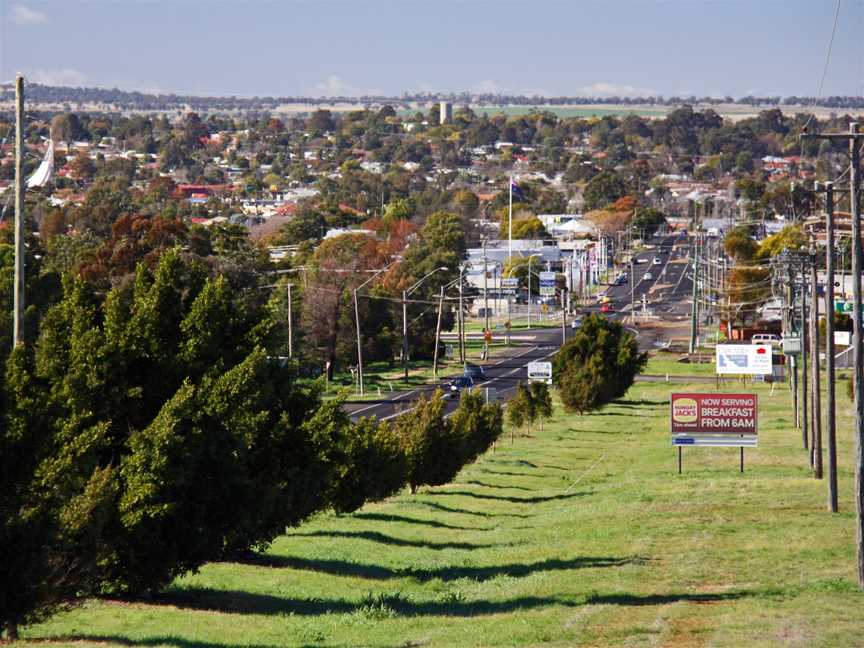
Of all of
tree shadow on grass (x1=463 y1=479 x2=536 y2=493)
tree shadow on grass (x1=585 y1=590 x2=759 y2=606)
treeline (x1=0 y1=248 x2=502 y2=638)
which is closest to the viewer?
treeline (x1=0 y1=248 x2=502 y2=638)

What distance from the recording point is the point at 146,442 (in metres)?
22.4

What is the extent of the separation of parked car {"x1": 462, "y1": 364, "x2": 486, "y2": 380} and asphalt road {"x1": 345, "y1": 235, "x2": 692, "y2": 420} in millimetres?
443

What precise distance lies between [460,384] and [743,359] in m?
16.0

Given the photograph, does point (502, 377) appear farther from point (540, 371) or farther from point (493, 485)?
point (493, 485)

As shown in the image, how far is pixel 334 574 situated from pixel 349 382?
59.2 metres

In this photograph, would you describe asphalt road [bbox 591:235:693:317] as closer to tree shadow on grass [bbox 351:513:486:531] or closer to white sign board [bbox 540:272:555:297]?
white sign board [bbox 540:272:555:297]

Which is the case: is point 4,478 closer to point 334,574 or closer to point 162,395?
point 162,395

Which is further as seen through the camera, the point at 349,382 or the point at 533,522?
the point at 349,382

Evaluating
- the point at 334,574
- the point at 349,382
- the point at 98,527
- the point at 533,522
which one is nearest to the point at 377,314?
the point at 349,382

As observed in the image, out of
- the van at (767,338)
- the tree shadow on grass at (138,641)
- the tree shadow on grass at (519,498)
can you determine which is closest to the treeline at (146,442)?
the tree shadow on grass at (138,641)

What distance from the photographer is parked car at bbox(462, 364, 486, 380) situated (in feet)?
288

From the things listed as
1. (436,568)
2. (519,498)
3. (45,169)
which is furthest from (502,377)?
(45,169)

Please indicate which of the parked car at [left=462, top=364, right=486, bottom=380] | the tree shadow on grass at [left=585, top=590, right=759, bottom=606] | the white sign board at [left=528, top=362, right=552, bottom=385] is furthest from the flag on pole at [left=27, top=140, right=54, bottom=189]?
the parked car at [left=462, top=364, right=486, bottom=380]

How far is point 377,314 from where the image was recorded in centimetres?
9844
